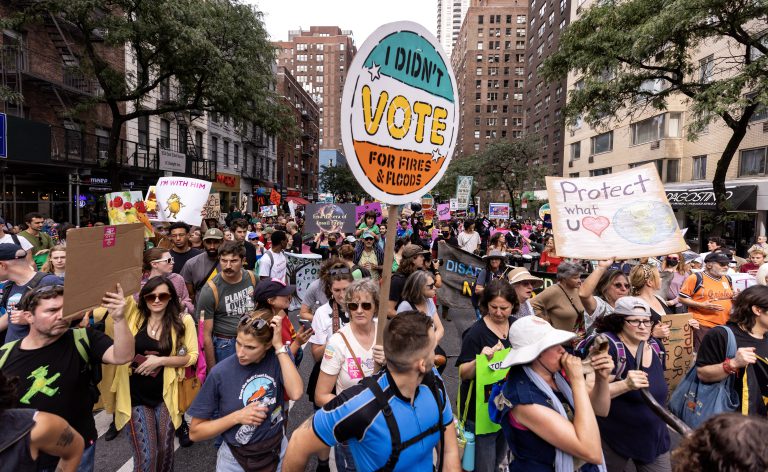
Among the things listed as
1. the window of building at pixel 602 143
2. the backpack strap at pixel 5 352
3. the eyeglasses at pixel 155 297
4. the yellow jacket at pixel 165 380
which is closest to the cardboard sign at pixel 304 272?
the yellow jacket at pixel 165 380

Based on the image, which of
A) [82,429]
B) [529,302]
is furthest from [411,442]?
[529,302]

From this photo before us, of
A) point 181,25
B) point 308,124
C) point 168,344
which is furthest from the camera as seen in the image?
point 308,124

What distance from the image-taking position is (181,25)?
560 inches

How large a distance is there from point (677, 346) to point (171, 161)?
82.8 ft

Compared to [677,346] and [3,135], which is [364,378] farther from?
[3,135]

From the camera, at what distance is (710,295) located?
212 inches

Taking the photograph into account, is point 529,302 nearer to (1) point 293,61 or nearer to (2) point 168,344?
(2) point 168,344

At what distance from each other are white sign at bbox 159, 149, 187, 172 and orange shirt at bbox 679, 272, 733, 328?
939 inches

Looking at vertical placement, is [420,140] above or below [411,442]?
→ above

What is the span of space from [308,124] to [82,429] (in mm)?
66954

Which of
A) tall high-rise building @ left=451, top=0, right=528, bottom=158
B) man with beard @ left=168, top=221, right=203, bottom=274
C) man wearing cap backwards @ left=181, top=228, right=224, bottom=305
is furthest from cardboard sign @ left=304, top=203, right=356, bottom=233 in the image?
tall high-rise building @ left=451, top=0, right=528, bottom=158

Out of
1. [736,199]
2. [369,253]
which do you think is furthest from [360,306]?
[736,199]

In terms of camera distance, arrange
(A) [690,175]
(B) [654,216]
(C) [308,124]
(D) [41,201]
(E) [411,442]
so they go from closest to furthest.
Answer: (E) [411,442] < (B) [654,216] < (D) [41,201] < (A) [690,175] < (C) [308,124]

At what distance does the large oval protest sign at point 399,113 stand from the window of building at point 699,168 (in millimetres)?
30644
